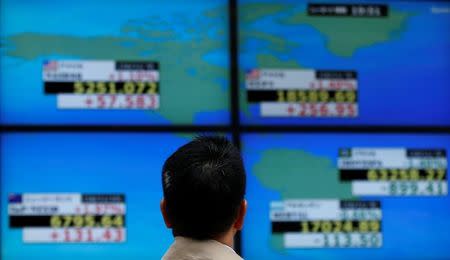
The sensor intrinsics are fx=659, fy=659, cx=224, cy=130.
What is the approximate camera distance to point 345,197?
11.9 ft

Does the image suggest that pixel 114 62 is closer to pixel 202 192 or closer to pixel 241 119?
pixel 241 119

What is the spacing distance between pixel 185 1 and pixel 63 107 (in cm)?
89

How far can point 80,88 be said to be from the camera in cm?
351

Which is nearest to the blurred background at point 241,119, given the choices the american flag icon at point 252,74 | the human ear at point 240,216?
the american flag icon at point 252,74

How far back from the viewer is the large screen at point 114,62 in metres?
3.50

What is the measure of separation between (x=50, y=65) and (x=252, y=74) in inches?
42.8

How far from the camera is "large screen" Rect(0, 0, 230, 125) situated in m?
3.50

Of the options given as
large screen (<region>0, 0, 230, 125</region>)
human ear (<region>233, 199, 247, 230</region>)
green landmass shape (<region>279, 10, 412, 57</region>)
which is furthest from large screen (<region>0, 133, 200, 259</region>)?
human ear (<region>233, 199, 247, 230</region>)

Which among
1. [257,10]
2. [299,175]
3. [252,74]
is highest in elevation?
[257,10]

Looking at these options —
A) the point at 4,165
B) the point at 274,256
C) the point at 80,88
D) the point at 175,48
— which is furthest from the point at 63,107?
the point at 274,256

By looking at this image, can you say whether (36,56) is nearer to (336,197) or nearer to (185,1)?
(185,1)

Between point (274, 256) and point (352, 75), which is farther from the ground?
point (352, 75)

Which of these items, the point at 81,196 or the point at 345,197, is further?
the point at 345,197

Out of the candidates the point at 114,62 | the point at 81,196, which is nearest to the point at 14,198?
the point at 81,196
